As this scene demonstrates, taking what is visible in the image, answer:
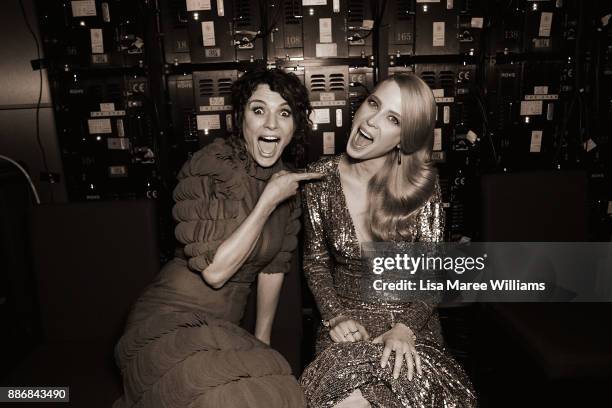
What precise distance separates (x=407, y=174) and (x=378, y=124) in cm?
25

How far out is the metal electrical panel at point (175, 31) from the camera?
2277 mm

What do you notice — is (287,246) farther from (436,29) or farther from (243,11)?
(436,29)

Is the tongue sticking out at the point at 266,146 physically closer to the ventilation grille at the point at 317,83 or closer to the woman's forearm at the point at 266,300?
the woman's forearm at the point at 266,300

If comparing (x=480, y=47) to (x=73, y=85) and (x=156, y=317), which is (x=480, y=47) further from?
(x=73, y=85)

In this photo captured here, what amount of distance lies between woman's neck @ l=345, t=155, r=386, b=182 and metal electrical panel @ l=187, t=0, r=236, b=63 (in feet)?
4.11

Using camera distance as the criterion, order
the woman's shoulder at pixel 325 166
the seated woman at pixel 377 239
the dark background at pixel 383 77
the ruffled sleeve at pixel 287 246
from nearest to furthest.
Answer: the seated woman at pixel 377 239 → the ruffled sleeve at pixel 287 246 → the woman's shoulder at pixel 325 166 → the dark background at pixel 383 77

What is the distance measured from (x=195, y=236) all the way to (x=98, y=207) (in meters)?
0.58

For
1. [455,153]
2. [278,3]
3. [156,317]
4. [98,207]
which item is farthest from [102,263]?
[455,153]

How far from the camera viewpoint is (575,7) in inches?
91.7

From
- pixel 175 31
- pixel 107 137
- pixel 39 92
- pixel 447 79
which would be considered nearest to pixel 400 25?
pixel 447 79

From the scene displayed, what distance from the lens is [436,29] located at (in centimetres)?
231

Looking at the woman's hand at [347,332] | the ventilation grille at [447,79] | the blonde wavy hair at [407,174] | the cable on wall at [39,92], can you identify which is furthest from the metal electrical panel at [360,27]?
the cable on wall at [39,92]

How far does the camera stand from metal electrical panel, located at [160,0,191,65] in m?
2.28

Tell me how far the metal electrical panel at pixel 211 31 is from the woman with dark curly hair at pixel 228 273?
117 centimetres
